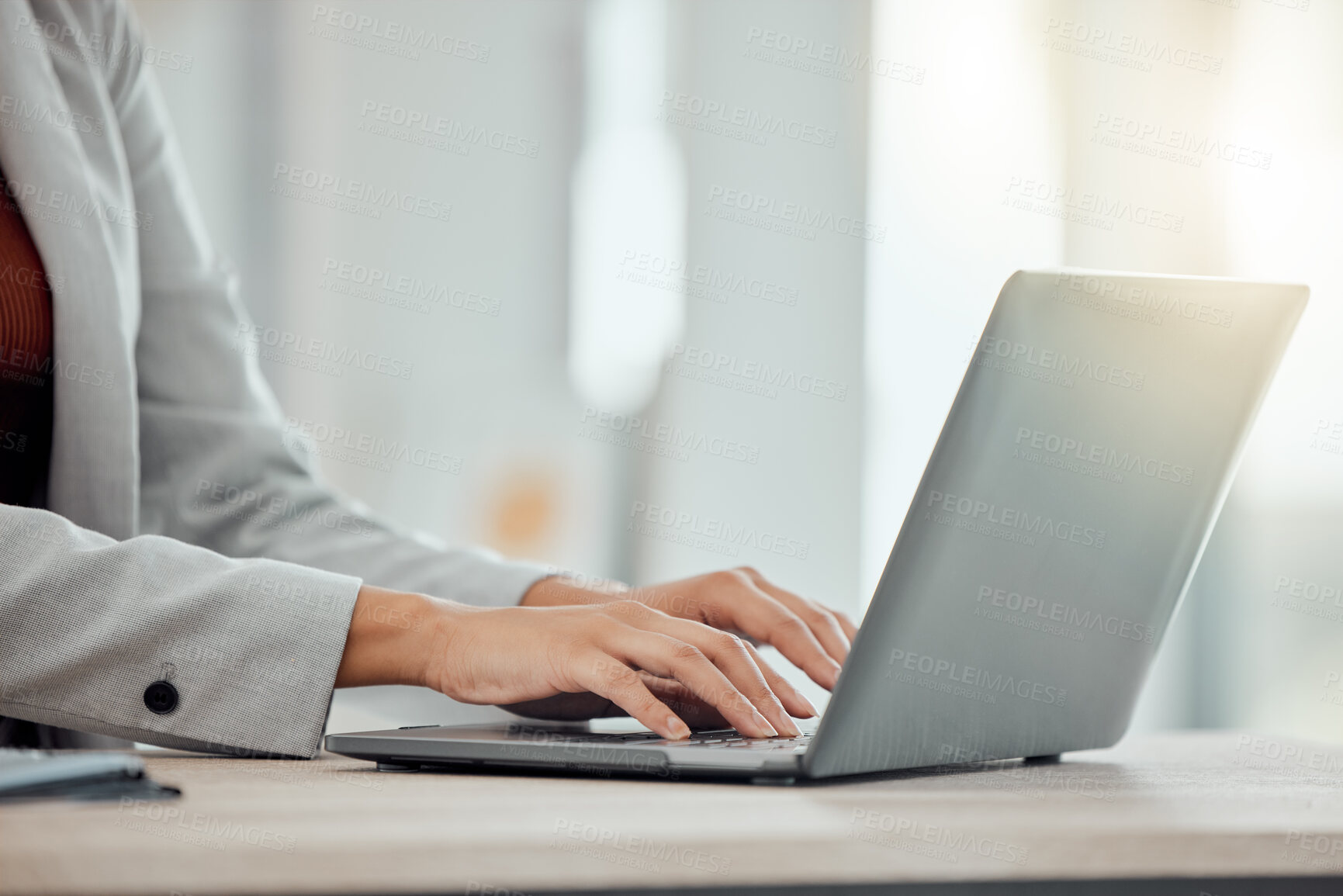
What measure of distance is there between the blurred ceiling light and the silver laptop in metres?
2.45

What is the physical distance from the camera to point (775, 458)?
9.84ft

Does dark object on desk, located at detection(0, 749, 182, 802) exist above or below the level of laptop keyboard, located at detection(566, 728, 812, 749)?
above

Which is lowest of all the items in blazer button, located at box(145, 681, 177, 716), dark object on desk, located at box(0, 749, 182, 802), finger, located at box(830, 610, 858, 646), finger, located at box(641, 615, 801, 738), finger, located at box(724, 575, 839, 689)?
finger, located at box(830, 610, 858, 646)

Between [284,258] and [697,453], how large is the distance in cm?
126

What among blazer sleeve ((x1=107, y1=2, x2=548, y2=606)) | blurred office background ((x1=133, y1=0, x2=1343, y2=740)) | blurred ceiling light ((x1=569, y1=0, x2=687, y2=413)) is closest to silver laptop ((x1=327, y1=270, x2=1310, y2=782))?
blazer sleeve ((x1=107, y1=2, x2=548, y2=606))

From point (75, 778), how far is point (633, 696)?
30 centimetres

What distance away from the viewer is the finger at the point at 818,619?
0.88 m

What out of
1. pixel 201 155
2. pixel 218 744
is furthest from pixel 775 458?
pixel 218 744

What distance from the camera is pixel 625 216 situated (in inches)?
Result: 124

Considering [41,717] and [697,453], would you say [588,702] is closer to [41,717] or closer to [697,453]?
[41,717]

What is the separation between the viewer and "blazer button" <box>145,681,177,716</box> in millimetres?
644

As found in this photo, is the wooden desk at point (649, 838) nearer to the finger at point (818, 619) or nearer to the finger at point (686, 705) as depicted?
the finger at point (686, 705)

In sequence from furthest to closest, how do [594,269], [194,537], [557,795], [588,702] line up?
[594,269] → [194,537] → [588,702] → [557,795]

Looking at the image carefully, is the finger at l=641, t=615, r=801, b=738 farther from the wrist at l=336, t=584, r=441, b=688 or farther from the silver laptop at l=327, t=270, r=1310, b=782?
the wrist at l=336, t=584, r=441, b=688
